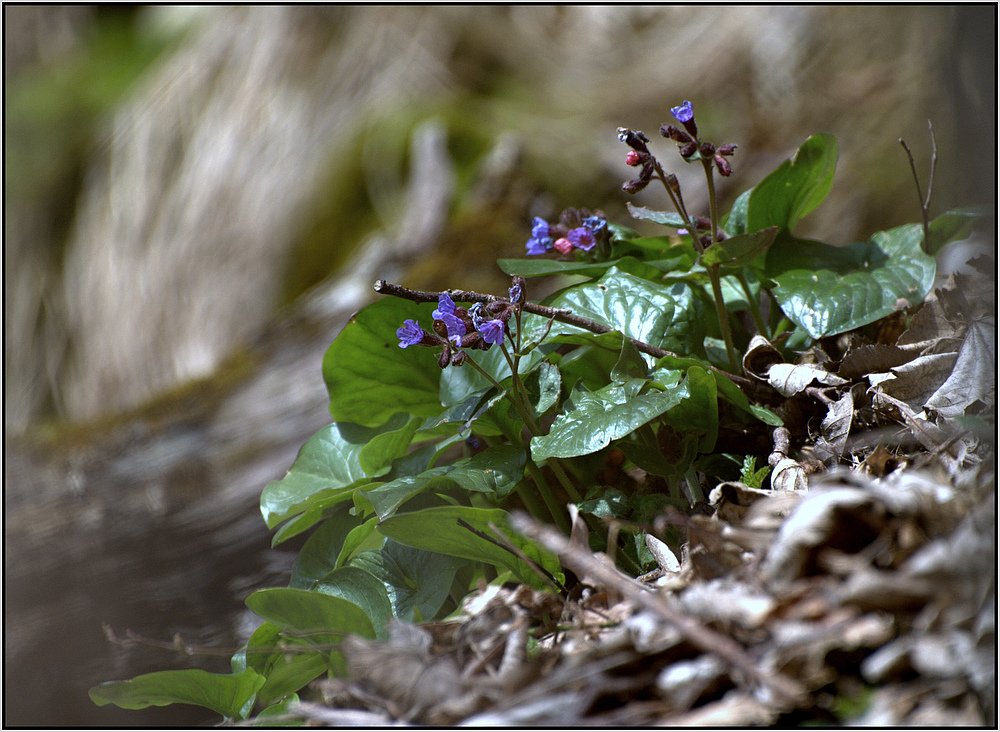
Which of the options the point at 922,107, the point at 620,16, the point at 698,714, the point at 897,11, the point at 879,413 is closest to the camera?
the point at 698,714

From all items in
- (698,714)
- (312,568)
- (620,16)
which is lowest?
(698,714)

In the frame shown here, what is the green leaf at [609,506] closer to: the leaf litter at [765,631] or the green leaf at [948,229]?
the leaf litter at [765,631]

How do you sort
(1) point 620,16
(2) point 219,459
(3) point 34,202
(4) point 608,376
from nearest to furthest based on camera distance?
(4) point 608,376, (2) point 219,459, (1) point 620,16, (3) point 34,202

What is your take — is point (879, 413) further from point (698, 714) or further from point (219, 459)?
point (219, 459)

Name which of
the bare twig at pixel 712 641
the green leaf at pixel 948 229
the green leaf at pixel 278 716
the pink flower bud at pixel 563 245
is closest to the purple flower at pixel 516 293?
the pink flower bud at pixel 563 245

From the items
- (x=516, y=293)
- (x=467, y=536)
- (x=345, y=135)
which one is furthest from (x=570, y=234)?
(x=345, y=135)

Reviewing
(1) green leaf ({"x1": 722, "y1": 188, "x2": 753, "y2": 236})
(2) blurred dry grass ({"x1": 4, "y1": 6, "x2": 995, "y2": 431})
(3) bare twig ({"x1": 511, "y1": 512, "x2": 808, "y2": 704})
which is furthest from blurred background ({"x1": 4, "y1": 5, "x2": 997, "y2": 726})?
(3) bare twig ({"x1": 511, "y1": 512, "x2": 808, "y2": 704})

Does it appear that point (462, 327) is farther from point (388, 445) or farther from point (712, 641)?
point (712, 641)

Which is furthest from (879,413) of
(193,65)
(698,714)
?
(193,65)

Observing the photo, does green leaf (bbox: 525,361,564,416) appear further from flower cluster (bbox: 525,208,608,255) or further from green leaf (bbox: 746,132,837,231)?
green leaf (bbox: 746,132,837,231)
